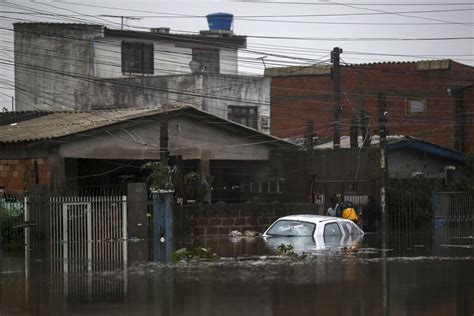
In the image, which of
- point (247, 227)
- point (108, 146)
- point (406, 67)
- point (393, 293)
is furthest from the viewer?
point (406, 67)

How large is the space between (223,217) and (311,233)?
7.21 metres

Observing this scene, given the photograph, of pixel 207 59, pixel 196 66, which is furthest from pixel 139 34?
pixel 207 59

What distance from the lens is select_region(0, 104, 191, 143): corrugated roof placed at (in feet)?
113

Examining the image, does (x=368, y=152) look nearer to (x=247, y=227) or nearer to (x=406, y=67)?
(x=247, y=227)

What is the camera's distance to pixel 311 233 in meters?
24.5

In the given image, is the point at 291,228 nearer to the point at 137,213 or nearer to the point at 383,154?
the point at 137,213

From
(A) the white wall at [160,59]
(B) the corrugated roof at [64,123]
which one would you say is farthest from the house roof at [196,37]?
(B) the corrugated roof at [64,123]

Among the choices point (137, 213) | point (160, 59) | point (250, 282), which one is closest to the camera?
point (250, 282)

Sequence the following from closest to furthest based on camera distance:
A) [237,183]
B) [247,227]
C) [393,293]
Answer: [393,293]
[247,227]
[237,183]

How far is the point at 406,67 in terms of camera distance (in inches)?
2157

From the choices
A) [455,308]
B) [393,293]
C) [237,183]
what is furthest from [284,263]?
[237,183]

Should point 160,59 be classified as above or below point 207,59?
below

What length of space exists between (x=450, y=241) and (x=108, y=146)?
13392 millimetres

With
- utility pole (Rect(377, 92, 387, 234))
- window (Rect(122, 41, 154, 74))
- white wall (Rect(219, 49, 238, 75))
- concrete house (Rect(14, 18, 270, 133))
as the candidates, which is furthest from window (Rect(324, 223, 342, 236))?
white wall (Rect(219, 49, 238, 75))
